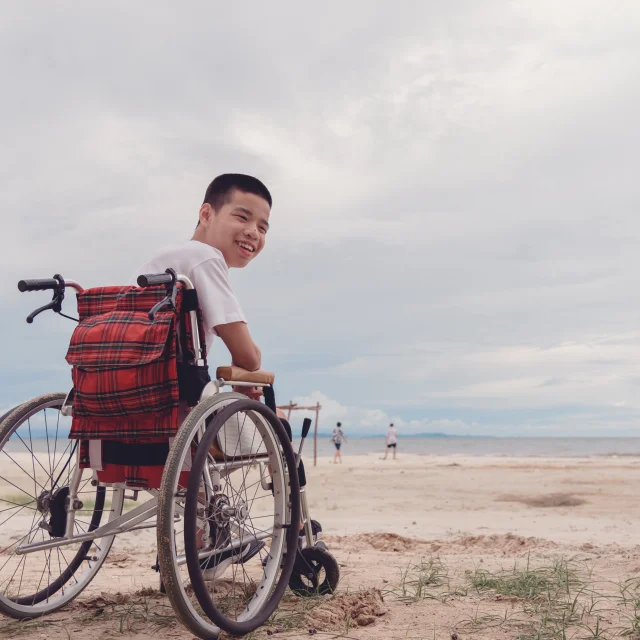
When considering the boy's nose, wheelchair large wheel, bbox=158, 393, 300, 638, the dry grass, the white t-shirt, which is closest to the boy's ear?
the boy's nose

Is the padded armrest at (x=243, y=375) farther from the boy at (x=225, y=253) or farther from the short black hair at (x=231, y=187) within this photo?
the short black hair at (x=231, y=187)

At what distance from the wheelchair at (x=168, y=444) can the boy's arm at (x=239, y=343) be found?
0.26 feet

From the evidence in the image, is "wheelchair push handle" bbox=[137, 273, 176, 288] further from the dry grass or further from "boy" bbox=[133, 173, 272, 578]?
the dry grass

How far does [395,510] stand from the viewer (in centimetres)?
935

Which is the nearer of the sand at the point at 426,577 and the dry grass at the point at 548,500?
the sand at the point at 426,577

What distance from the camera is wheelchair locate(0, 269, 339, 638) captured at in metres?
2.36

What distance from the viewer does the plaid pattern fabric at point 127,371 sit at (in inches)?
99.1

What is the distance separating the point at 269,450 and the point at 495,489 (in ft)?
36.6

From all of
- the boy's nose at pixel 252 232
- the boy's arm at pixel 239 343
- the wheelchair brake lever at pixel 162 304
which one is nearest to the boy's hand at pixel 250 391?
the boy's arm at pixel 239 343

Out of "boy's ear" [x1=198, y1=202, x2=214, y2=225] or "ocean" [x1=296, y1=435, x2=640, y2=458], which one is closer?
"boy's ear" [x1=198, y1=202, x2=214, y2=225]

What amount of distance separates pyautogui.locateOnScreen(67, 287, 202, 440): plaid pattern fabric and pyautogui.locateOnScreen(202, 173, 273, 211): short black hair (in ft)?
2.32

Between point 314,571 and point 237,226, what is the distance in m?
1.78

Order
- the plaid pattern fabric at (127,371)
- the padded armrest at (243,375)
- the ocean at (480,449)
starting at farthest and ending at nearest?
1. the ocean at (480,449)
2. the padded armrest at (243,375)
3. the plaid pattern fabric at (127,371)

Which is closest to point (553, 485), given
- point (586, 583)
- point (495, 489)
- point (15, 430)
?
point (495, 489)
